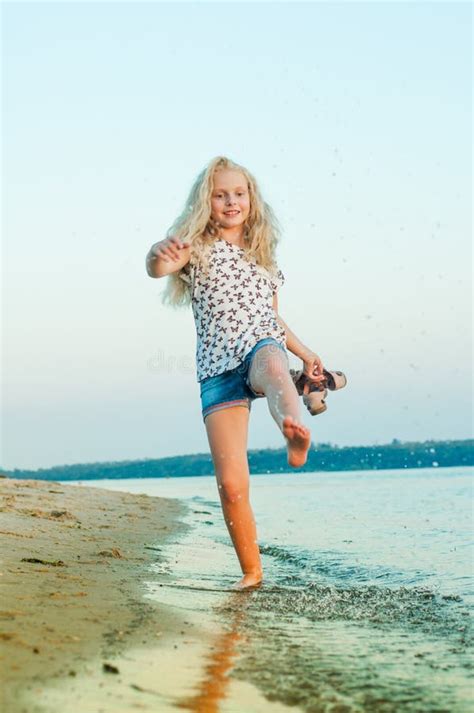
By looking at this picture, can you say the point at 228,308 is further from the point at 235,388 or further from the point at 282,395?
the point at 282,395

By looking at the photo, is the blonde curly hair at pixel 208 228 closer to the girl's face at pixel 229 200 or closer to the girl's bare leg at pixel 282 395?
the girl's face at pixel 229 200

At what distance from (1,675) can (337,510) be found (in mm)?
11571

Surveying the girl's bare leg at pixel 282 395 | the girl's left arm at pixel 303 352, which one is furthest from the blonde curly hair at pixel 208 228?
the girl's bare leg at pixel 282 395

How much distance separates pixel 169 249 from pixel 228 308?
459 mm

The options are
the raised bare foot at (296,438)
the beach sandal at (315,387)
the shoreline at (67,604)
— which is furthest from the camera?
the beach sandal at (315,387)

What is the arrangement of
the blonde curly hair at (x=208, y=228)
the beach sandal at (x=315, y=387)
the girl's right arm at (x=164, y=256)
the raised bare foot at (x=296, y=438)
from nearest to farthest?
1. the raised bare foot at (x=296, y=438)
2. the girl's right arm at (x=164, y=256)
3. the blonde curly hair at (x=208, y=228)
4. the beach sandal at (x=315, y=387)

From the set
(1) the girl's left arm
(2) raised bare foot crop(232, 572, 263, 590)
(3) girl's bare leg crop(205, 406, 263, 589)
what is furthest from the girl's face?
(2) raised bare foot crop(232, 572, 263, 590)

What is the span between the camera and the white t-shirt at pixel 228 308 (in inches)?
192

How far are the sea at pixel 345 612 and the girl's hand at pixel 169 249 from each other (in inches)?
66.1

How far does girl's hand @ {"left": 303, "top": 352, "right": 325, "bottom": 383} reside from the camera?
17.3ft

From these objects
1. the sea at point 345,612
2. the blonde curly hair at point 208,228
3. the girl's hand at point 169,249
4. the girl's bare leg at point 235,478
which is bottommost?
the sea at point 345,612

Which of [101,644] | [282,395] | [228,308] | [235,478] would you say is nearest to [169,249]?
[228,308]

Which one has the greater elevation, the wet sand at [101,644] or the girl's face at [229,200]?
the girl's face at [229,200]

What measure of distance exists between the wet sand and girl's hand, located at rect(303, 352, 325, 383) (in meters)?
1.40
